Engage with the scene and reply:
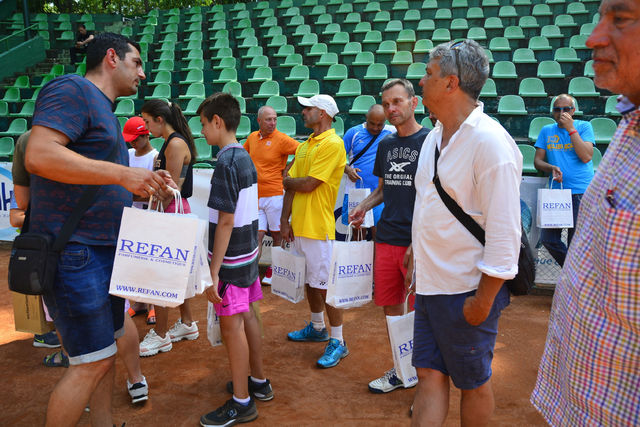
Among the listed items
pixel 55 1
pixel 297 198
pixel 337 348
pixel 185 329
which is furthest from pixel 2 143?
pixel 55 1

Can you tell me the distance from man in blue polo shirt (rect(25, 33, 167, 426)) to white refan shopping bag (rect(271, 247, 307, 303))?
5.39ft

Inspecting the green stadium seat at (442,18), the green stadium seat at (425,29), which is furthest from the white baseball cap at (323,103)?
the green stadium seat at (442,18)

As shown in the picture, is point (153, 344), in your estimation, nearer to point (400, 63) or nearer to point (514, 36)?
point (400, 63)

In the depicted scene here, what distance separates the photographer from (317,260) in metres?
3.63

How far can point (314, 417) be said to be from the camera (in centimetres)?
283

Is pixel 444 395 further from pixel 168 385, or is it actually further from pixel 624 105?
pixel 168 385

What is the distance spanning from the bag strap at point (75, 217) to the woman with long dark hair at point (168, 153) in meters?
1.53

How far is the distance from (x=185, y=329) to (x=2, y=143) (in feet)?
24.7

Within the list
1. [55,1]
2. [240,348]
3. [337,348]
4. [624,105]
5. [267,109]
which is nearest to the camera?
[624,105]

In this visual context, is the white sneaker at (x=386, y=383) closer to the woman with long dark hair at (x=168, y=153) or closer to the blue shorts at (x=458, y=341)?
the blue shorts at (x=458, y=341)

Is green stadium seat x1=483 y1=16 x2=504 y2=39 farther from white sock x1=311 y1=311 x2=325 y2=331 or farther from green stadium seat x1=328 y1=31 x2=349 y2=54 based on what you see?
white sock x1=311 y1=311 x2=325 y2=331

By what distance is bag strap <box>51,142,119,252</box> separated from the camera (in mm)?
1868

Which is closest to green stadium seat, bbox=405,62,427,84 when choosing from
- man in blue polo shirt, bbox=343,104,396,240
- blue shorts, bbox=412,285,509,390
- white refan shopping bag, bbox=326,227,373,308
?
man in blue polo shirt, bbox=343,104,396,240

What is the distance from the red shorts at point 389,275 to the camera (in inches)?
119
